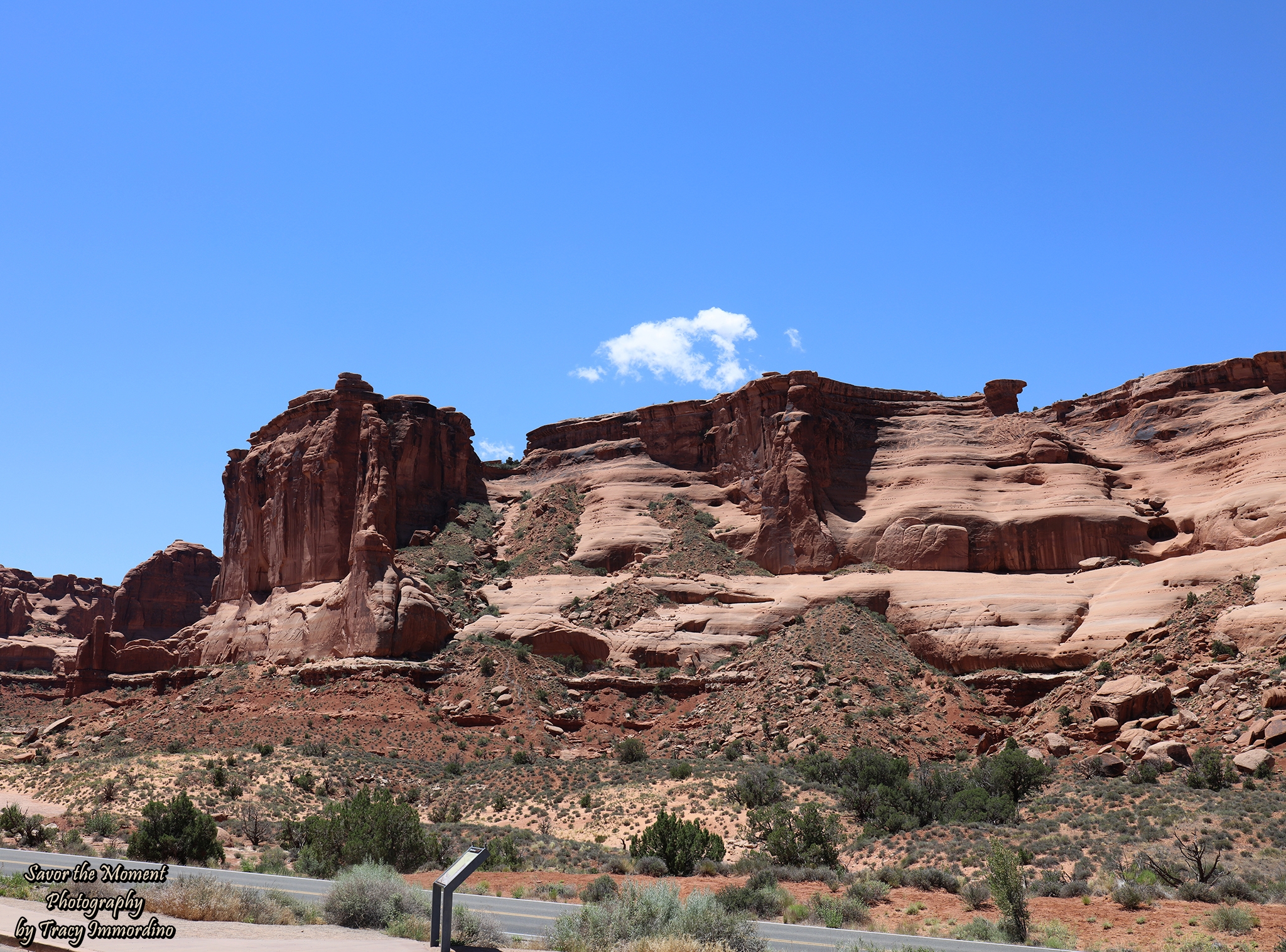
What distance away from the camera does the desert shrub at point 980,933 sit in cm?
1730

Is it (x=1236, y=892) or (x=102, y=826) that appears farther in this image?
(x=102, y=826)

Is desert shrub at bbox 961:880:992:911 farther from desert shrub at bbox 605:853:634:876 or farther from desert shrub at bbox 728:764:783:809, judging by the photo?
desert shrub at bbox 728:764:783:809

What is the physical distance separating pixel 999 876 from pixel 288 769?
30917 millimetres

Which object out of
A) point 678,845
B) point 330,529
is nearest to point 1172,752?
point 678,845

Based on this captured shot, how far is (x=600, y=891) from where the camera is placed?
21016mm

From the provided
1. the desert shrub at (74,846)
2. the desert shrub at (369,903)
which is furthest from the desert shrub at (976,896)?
the desert shrub at (74,846)

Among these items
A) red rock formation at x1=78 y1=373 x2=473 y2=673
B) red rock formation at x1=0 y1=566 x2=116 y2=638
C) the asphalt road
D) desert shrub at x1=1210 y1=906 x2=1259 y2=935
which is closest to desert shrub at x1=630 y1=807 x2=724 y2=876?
the asphalt road

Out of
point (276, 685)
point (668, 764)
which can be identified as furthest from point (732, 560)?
point (276, 685)

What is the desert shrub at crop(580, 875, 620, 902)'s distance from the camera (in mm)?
20625

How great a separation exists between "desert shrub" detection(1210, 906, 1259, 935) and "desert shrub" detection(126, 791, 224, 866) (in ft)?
82.1

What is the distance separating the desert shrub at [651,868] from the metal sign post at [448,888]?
472 inches

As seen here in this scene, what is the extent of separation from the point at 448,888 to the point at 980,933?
32.6ft

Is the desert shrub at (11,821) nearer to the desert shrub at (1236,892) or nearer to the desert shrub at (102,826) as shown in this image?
the desert shrub at (102,826)

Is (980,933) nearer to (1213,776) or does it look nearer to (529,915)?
(529,915)
